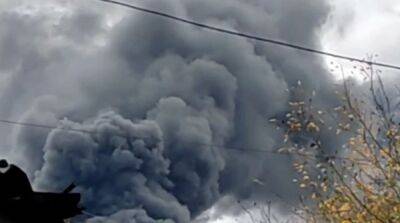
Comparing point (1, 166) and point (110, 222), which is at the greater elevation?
point (110, 222)

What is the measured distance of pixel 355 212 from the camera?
35.1 feet

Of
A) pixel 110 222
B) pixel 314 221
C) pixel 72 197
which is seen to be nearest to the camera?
pixel 314 221

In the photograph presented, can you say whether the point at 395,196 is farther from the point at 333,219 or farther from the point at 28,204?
the point at 28,204

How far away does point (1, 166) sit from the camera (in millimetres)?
11328

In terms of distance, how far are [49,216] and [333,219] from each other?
430cm

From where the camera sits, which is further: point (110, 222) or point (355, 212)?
point (110, 222)

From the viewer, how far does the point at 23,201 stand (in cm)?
1155

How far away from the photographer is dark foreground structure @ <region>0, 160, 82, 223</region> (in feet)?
37.4

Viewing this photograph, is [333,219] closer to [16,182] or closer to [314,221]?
[314,221]

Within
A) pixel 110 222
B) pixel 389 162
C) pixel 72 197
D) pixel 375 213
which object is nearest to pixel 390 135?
pixel 389 162

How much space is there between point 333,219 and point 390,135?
4.67ft

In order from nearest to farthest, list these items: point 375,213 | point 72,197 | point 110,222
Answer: point 375,213 → point 72,197 → point 110,222

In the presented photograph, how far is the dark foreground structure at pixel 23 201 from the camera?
37.4ft

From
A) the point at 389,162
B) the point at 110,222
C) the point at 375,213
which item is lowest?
the point at 375,213
